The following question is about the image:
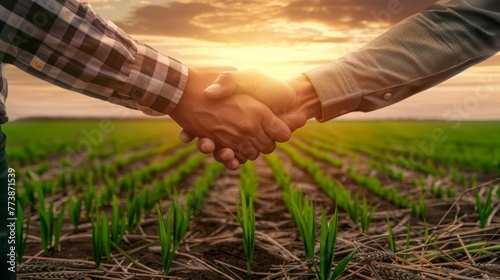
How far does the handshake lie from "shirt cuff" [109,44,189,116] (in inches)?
3.7

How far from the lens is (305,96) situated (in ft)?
10.3

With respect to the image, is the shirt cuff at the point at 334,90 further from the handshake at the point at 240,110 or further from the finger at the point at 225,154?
the finger at the point at 225,154

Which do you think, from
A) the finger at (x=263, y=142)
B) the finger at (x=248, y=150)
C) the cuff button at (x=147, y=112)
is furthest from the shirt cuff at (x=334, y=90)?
the cuff button at (x=147, y=112)

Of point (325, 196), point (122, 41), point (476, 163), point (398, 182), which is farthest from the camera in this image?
point (476, 163)

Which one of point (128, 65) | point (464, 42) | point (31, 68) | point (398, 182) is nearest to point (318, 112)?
point (464, 42)

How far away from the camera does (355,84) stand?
2.98 metres

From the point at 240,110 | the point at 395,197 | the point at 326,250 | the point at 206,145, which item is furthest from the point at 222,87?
the point at 395,197

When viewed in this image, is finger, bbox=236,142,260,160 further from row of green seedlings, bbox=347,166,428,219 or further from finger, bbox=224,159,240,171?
row of green seedlings, bbox=347,166,428,219

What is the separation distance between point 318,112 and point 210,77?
0.65m

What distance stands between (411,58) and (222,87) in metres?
0.97

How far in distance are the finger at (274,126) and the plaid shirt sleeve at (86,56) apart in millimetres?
571

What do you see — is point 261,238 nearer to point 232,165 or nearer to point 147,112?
point 232,165

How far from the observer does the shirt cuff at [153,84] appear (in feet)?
8.19

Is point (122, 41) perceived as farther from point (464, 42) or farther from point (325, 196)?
point (325, 196)
